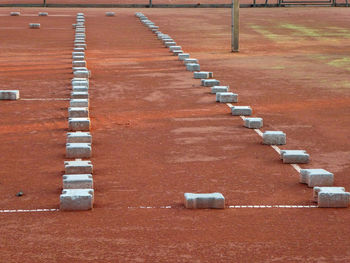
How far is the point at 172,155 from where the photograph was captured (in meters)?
11.2

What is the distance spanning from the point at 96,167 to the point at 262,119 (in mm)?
4043

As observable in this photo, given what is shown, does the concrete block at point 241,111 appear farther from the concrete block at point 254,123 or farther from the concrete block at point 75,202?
the concrete block at point 75,202

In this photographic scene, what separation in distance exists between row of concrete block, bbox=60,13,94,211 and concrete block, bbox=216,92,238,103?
2.33 metres

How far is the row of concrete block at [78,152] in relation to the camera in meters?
8.61

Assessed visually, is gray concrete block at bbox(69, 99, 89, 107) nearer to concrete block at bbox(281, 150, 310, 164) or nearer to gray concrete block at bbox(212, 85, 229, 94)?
gray concrete block at bbox(212, 85, 229, 94)

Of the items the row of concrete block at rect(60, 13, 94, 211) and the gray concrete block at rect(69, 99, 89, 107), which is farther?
the gray concrete block at rect(69, 99, 89, 107)

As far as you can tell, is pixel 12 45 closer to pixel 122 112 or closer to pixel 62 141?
pixel 122 112

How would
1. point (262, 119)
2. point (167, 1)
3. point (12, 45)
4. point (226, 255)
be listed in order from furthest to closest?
point (167, 1) < point (12, 45) < point (262, 119) < point (226, 255)

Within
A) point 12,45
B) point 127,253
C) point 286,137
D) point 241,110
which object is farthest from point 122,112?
point 12,45

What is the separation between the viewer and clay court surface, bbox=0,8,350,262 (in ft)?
24.9

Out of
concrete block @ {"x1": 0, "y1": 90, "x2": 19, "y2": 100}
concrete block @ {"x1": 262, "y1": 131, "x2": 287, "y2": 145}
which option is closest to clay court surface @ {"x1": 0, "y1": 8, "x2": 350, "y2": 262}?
concrete block @ {"x1": 262, "y1": 131, "x2": 287, "y2": 145}

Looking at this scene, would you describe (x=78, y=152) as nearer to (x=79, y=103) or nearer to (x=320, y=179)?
(x=320, y=179)

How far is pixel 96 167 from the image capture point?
10.5 metres

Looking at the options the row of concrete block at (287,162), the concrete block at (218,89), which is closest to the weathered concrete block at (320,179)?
the row of concrete block at (287,162)
